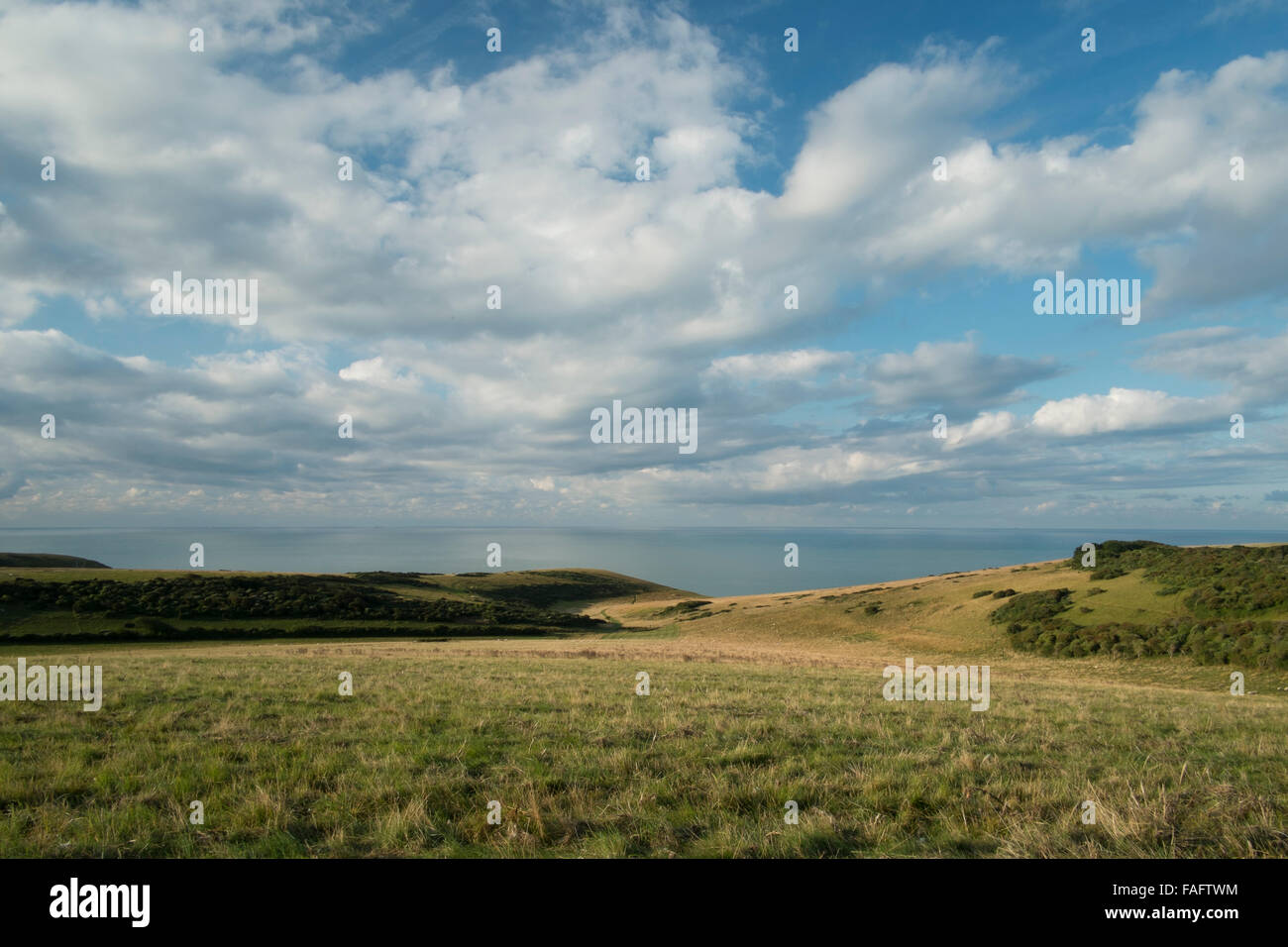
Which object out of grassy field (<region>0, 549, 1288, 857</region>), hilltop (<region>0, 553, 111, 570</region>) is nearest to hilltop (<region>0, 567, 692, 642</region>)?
grassy field (<region>0, 549, 1288, 857</region>)

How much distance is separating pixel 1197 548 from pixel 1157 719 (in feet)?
157

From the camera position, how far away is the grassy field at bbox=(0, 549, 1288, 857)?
489 centimetres

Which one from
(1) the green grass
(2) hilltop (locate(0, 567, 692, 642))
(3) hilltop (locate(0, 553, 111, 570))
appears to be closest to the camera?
(1) the green grass

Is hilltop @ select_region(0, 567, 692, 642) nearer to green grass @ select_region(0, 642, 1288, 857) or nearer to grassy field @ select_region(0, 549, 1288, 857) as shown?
grassy field @ select_region(0, 549, 1288, 857)

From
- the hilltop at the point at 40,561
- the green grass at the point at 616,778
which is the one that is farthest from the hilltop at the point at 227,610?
the hilltop at the point at 40,561

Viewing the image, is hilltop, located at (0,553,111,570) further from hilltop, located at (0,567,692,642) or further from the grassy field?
the grassy field

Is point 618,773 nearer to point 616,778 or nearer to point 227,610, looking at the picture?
point 616,778

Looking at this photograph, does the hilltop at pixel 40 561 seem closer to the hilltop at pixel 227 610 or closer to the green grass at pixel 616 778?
the hilltop at pixel 227 610

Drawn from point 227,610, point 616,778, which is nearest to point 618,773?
point 616,778

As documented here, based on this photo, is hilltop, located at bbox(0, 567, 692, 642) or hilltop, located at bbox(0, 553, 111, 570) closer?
hilltop, located at bbox(0, 567, 692, 642)

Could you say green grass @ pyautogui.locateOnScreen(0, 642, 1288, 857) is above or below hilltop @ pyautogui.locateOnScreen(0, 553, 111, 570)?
above

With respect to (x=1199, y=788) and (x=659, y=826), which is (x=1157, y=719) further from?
(x=659, y=826)

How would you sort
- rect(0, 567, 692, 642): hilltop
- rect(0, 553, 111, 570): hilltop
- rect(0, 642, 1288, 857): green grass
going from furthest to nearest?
rect(0, 553, 111, 570): hilltop < rect(0, 567, 692, 642): hilltop < rect(0, 642, 1288, 857): green grass
